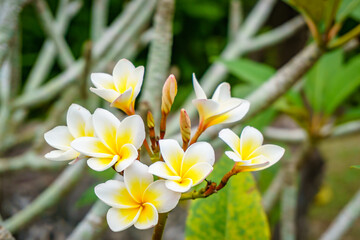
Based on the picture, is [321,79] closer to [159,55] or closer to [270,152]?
[159,55]

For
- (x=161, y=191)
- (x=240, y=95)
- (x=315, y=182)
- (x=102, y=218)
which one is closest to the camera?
(x=161, y=191)

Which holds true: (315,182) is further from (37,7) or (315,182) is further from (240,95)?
(37,7)

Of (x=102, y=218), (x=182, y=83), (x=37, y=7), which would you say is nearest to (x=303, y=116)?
(x=102, y=218)

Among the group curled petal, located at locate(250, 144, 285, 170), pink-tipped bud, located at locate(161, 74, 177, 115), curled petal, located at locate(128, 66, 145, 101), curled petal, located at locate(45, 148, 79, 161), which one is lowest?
curled petal, located at locate(250, 144, 285, 170)

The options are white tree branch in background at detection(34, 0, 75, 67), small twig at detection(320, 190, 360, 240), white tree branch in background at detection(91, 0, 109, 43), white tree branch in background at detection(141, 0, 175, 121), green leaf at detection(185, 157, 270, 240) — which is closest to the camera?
green leaf at detection(185, 157, 270, 240)

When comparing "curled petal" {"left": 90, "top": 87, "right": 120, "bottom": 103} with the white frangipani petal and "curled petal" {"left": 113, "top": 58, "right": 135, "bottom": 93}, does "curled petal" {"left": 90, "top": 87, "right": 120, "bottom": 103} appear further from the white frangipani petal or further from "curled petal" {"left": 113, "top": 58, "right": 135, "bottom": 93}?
the white frangipani petal

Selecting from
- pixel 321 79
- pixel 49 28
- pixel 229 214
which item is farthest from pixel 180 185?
pixel 49 28

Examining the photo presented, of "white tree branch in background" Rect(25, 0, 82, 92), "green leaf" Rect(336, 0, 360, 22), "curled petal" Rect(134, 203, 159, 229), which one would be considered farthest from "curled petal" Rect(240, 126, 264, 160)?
"white tree branch in background" Rect(25, 0, 82, 92)
